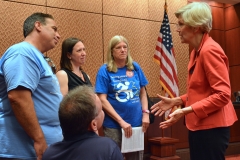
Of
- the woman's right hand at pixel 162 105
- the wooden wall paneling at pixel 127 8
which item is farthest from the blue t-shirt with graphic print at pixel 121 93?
the wooden wall paneling at pixel 127 8

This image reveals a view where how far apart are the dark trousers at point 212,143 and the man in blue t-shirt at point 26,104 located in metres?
0.78

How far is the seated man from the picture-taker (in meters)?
1.09

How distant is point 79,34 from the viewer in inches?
159

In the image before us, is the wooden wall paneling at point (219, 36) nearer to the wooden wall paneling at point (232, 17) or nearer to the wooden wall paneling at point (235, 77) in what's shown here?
the wooden wall paneling at point (232, 17)

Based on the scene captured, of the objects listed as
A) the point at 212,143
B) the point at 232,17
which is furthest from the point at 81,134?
the point at 232,17

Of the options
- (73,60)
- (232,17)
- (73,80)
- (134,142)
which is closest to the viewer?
(73,80)

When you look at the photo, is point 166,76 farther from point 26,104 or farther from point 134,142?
point 26,104

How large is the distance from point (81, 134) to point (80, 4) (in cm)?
321

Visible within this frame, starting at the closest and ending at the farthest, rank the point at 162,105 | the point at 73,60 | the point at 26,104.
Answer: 1. the point at 26,104
2. the point at 162,105
3. the point at 73,60

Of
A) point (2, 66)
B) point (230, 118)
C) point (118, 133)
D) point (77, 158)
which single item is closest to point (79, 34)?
point (118, 133)

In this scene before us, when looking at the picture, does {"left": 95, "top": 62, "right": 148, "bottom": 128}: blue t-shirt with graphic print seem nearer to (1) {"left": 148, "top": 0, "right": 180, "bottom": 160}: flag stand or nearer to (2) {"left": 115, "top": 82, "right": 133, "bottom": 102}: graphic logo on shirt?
(2) {"left": 115, "top": 82, "right": 133, "bottom": 102}: graphic logo on shirt

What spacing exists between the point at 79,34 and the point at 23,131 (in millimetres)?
2598

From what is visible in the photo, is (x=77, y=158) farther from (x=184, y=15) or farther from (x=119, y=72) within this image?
(x=119, y=72)

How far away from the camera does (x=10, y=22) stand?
357 centimetres
